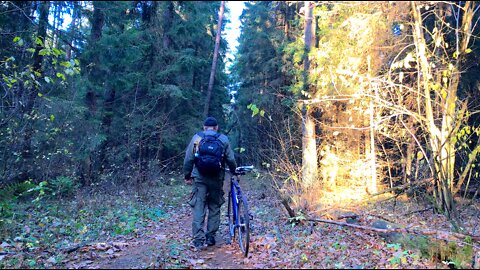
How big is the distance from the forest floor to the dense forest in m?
0.08

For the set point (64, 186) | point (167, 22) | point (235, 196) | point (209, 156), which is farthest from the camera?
point (167, 22)

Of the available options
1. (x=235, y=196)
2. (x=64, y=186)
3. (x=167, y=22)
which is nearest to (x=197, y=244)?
(x=235, y=196)

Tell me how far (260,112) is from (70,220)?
15.4ft

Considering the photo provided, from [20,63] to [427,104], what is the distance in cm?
1000

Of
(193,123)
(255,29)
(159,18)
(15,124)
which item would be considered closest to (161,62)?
(159,18)

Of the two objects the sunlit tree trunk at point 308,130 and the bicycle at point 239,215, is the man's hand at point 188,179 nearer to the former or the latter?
the bicycle at point 239,215

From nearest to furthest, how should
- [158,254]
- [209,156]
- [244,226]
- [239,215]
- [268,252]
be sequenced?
1. [158,254]
2. [268,252]
3. [244,226]
4. [209,156]
5. [239,215]

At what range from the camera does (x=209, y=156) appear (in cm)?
540

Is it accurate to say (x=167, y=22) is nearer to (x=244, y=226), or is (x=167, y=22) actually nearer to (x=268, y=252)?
(x=244, y=226)

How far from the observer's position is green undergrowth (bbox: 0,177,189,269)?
5.32 metres

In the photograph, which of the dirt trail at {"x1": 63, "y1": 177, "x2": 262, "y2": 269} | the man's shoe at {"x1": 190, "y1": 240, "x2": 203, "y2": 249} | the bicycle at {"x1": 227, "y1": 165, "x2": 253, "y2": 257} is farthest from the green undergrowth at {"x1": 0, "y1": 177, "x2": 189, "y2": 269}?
the bicycle at {"x1": 227, "y1": 165, "x2": 253, "y2": 257}

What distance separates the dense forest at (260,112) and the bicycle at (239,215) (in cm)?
60

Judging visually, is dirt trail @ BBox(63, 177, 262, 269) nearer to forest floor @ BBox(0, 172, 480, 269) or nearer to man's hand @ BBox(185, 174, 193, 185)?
forest floor @ BBox(0, 172, 480, 269)

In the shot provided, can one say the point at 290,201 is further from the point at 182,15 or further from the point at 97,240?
the point at 182,15
